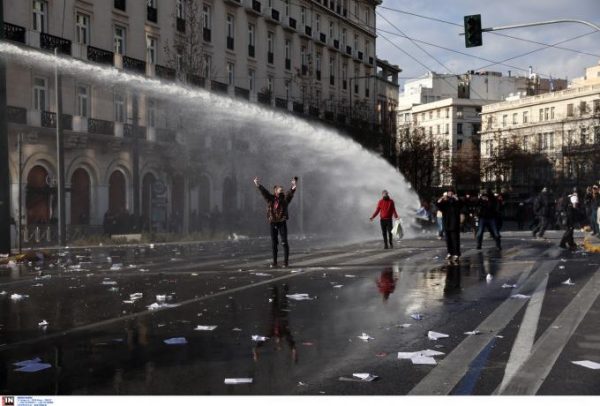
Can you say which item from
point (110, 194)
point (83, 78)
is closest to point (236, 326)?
point (83, 78)

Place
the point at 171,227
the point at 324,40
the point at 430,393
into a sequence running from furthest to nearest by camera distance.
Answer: the point at 324,40 < the point at 171,227 < the point at 430,393

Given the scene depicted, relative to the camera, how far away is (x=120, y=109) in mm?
37531

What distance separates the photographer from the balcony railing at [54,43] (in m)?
32.3

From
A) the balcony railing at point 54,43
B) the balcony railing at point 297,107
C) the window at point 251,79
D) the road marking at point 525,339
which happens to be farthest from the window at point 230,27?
the road marking at point 525,339

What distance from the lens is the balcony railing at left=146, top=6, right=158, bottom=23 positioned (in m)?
40.3

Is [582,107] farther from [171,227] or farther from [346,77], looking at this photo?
[346,77]

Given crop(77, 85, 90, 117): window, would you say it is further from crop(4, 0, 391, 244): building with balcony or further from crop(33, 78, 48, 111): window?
crop(33, 78, 48, 111): window

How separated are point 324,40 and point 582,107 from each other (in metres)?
26.2

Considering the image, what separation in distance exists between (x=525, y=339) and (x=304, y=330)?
2186 mm

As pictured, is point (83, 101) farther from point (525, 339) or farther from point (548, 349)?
point (548, 349)

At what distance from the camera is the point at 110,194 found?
38.6 meters

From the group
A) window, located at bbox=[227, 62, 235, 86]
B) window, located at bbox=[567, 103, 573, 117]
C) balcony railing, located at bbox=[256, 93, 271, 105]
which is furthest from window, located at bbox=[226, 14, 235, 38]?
window, located at bbox=[567, 103, 573, 117]

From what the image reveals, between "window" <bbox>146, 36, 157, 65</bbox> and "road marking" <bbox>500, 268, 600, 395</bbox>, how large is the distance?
112 feet

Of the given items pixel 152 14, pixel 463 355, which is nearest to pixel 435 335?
pixel 463 355
